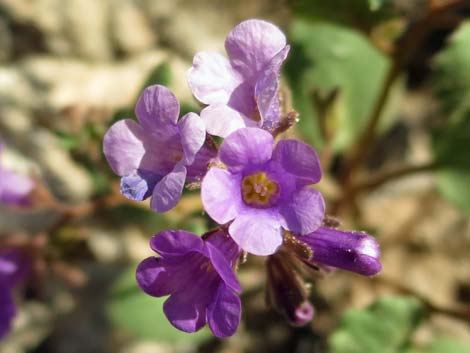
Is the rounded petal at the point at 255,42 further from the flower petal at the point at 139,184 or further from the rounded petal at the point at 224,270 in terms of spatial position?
the rounded petal at the point at 224,270

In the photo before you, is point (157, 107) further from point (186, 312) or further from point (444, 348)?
point (444, 348)

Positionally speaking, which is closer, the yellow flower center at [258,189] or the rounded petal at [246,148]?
the rounded petal at [246,148]

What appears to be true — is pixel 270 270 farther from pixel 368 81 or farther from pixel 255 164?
pixel 368 81

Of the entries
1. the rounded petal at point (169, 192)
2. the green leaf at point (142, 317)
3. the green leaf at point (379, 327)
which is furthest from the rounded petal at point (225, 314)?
the green leaf at point (142, 317)

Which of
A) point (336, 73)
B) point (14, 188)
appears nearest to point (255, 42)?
point (14, 188)

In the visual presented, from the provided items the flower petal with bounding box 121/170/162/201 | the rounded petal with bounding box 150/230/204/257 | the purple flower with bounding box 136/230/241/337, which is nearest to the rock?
the flower petal with bounding box 121/170/162/201

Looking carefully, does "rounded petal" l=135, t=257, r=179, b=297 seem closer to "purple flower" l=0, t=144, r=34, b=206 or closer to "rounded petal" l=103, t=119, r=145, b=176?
"rounded petal" l=103, t=119, r=145, b=176
